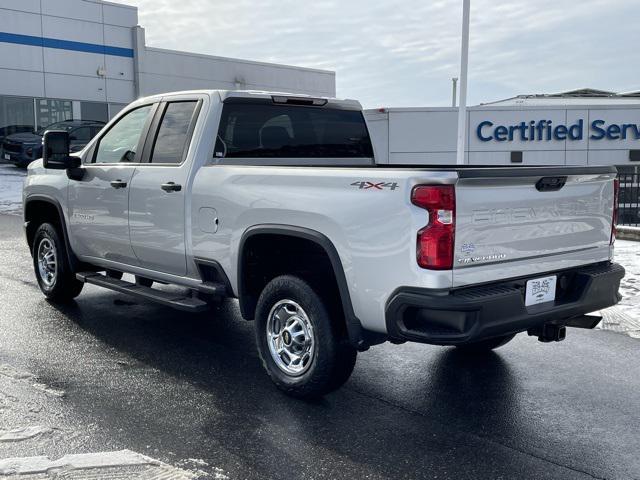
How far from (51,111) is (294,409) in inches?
1251

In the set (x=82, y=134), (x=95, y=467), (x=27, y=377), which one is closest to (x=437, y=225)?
(x=95, y=467)

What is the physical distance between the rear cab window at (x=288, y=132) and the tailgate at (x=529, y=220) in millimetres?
2215

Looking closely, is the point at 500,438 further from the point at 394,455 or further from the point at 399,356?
the point at 399,356

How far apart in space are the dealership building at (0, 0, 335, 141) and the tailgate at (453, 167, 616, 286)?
2842cm

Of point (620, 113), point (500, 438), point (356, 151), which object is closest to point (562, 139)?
point (620, 113)

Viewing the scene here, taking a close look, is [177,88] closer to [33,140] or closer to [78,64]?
[78,64]

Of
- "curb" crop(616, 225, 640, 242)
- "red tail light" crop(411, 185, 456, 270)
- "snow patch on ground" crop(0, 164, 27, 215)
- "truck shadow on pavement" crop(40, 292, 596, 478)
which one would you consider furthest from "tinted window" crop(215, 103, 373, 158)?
"snow patch on ground" crop(0, 164, 27, 215)

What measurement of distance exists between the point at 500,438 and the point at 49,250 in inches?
199

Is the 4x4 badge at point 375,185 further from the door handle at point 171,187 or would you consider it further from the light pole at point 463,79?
the light pole at point 463,79

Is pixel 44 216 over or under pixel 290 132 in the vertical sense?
under

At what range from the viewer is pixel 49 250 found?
23.4 ft

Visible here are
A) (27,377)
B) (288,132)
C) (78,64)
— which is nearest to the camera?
(27,377)

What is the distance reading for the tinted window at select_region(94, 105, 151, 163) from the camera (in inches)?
233

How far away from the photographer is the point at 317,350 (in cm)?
430
